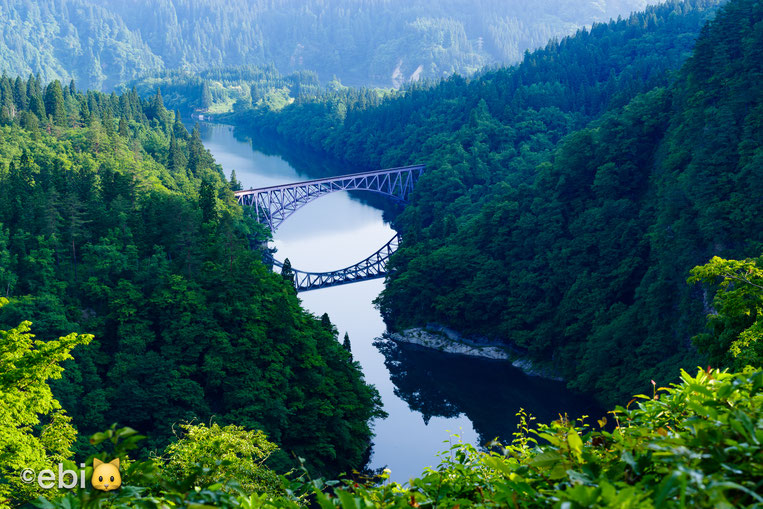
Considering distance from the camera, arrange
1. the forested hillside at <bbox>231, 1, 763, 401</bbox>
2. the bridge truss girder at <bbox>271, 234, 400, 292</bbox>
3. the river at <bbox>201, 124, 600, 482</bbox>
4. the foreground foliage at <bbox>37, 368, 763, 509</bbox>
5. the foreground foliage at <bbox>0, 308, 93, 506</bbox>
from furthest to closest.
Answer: the bridge truss girder at <bbox>271, 234, 400, 292</bbox> < the forested hillside at <bbox>231, 1, 763, 401</bbox> < the river at <bbox>201, 124, 600, 482</bbox> < the foreground foliage at <bbox>0, 308, 93, 506</bbox> < the foreground foliage at <bbox>37, 368, 763, 509</bbox>

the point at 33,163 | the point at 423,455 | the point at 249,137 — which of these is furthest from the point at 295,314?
the point at 249,137

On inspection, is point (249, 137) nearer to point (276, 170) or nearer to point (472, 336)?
point (276, 170)

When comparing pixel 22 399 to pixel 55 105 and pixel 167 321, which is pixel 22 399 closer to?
pixel 167 321

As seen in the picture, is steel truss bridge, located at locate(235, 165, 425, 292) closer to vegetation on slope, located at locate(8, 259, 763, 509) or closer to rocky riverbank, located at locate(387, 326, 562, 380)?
rocky riverbank, located at locate(387, 326, 562, 380)

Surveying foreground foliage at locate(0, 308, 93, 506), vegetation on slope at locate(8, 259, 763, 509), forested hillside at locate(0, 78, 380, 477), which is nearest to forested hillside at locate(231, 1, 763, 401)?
forested hillside at locate(0, 78, 380, 477)

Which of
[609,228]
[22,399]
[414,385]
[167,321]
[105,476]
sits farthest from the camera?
[609,228]

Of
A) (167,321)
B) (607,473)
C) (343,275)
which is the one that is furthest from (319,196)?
(607,473)
